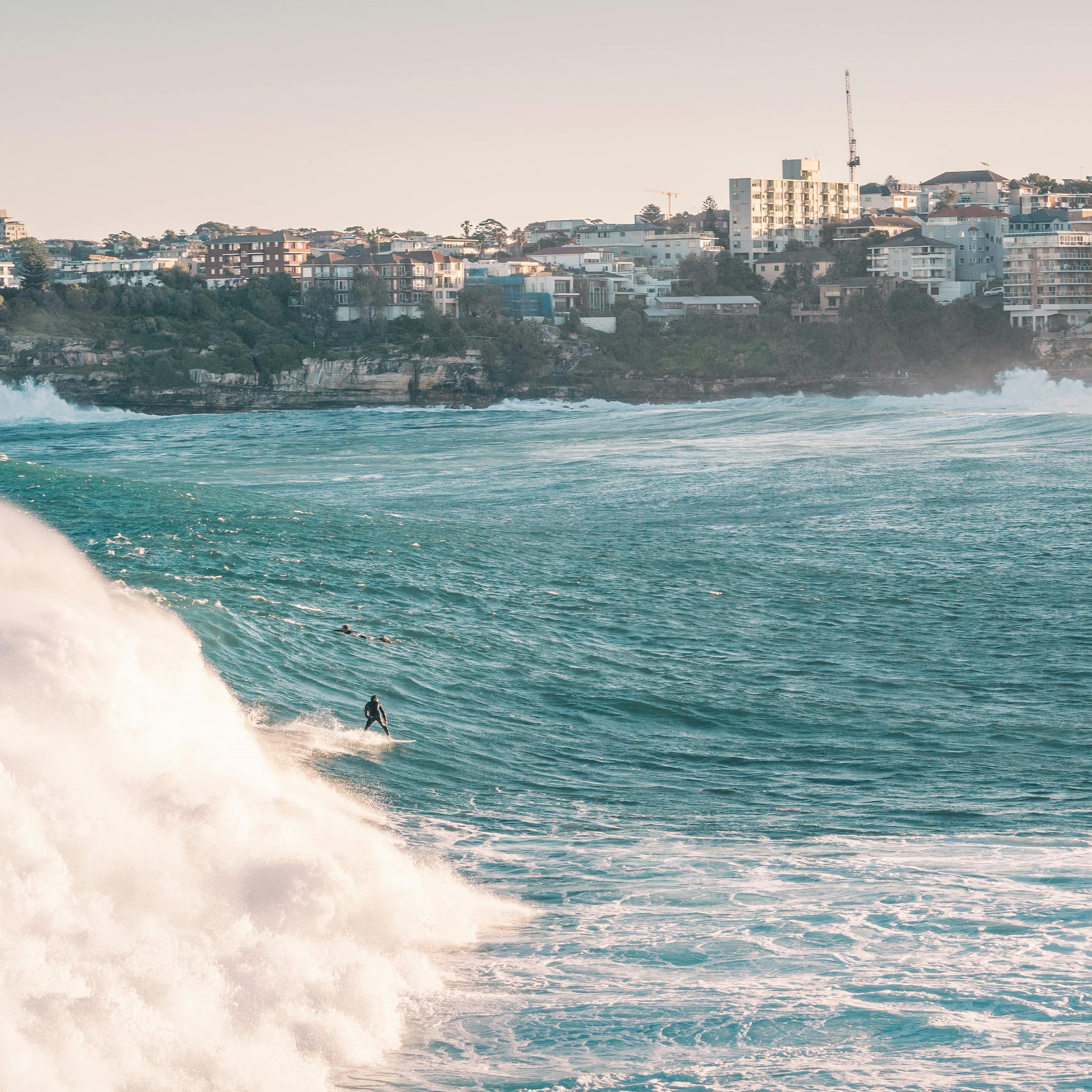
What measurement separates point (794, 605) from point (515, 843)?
79.4 ft

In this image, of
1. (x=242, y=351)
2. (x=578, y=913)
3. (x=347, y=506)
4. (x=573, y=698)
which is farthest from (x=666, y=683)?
(x=242, y=351)

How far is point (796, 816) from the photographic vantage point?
27.4 meters

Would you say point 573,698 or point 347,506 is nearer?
point 573,698

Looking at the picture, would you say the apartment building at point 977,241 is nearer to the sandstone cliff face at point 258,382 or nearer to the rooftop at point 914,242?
the rooftop at point 914,242

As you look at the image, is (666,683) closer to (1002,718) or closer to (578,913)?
(1002,718)

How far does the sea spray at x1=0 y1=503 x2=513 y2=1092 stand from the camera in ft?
50.0

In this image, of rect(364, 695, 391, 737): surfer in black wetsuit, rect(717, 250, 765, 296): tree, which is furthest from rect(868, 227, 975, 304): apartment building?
rect(364, 695, 391, 737): surfer in black wetsuit

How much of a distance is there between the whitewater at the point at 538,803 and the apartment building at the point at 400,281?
4619 inches

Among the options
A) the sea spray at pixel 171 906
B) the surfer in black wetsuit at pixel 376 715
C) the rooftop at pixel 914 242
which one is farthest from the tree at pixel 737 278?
the sea spray at pixel 171 906

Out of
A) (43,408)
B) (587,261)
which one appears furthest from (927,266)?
(43,408)

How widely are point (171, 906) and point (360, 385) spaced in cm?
14287

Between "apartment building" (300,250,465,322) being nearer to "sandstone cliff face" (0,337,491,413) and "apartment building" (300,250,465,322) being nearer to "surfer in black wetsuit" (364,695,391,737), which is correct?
"sandstone cliff face" (0,337,491,413)

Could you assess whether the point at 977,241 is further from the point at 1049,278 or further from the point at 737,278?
the point at 737,278

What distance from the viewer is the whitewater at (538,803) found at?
16391 millimetres
